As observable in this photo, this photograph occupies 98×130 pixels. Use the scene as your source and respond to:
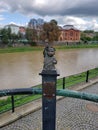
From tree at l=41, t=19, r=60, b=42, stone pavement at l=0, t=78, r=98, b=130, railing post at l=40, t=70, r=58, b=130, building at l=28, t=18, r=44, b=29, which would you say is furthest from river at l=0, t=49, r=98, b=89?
building at l=28, t=18, r=44, b=29

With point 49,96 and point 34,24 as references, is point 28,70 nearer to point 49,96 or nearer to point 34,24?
point 49,96

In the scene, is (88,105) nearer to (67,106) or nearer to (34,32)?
(67,106)

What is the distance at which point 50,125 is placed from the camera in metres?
3.38

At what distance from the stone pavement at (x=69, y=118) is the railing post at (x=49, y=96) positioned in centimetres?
148

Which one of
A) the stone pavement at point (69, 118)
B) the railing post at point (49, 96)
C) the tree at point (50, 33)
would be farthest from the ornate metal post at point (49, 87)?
the stone pavement at point (69, 118)

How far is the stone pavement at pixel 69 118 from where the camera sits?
185 inches

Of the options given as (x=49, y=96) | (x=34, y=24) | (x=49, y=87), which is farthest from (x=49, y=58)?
(x=34, y=24)

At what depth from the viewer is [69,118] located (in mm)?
5188

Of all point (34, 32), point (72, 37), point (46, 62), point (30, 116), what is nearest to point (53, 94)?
point (46, 62)

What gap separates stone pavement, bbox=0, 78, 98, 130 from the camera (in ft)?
15.4

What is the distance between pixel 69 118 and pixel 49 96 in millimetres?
2344

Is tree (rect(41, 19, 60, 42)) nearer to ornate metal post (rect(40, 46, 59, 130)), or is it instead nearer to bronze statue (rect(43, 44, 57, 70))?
bronze statue (rect(43, 44, 57, 70))

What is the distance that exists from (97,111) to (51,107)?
3009 millimetres

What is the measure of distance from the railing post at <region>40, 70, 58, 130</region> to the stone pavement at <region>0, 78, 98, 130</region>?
148 cm
